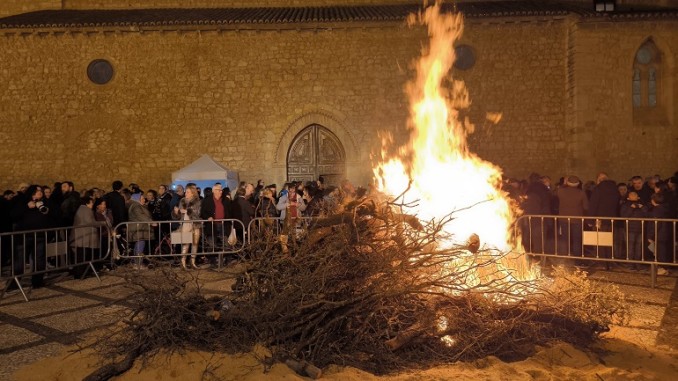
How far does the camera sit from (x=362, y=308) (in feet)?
16.4

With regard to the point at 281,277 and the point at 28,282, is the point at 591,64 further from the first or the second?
the point at 28,282

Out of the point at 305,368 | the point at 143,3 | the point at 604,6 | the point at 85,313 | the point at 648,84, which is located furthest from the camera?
the point at 143,3

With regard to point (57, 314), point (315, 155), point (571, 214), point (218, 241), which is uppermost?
point (315, 155)

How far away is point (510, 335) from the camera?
5.23 meters

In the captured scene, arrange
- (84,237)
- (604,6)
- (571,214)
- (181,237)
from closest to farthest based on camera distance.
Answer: (84,237) < (571,214) < (181,237) < (604,6)

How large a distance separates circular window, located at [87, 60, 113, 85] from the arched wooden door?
6.61m

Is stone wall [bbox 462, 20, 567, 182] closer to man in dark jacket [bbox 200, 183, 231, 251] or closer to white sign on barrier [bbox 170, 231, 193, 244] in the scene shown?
man in dark jacket [bbox 200, 183, 231, 251]

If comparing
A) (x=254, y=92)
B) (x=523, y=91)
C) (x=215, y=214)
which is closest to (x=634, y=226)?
(x=215, y=214)

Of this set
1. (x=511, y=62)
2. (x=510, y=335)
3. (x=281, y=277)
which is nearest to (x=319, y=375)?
(x=281, y=277)

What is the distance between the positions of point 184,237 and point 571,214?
746 centimetres

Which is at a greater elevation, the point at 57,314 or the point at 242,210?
the point at 242,210

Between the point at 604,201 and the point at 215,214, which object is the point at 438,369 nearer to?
the point at 215,214

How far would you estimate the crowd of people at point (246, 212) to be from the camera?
955 cm

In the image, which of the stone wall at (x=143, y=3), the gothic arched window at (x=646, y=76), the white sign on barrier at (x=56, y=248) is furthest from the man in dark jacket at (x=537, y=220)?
the stone wall at (x=143, y=3)
